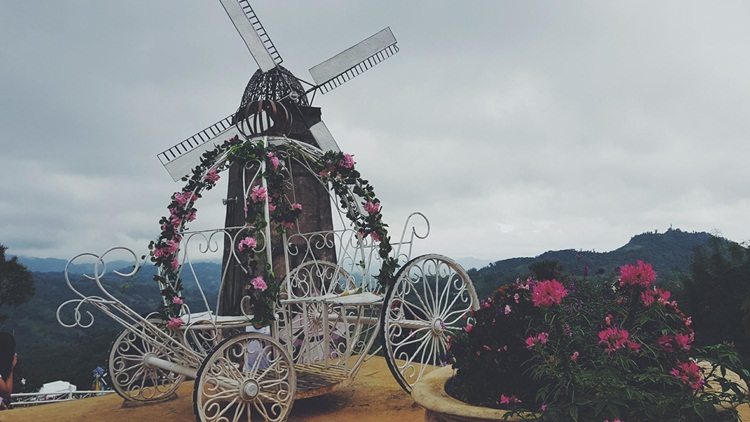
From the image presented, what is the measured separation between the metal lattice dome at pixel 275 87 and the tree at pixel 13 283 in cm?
1117

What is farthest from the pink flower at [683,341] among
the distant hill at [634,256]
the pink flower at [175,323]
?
the distant hill at [634,256]

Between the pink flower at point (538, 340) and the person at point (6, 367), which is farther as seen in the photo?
the person at point (6, 367)

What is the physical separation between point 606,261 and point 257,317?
1940cm

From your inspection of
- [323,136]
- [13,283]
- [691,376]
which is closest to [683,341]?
[691,376]

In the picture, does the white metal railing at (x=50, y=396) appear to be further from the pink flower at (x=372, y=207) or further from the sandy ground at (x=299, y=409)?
the pink flower at (x=372, y=207)

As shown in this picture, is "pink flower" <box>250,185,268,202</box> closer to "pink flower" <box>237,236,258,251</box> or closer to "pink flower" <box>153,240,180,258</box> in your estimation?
"pink flower" <box>237,236,258,251</box>

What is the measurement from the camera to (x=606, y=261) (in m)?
20.8

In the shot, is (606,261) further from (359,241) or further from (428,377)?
(428,377)

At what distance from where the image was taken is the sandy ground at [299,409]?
5.02m

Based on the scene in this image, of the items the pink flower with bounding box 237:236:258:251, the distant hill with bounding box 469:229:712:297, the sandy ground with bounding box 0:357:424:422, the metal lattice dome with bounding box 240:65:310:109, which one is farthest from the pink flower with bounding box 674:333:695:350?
the distant hill with bounding box 469:229:712:297

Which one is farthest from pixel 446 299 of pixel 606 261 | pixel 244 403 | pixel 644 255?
pixel 644 255

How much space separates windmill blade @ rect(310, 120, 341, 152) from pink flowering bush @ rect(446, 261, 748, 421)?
886 cm

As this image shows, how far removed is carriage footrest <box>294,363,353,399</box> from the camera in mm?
4867

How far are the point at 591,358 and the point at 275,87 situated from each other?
10.7 m
